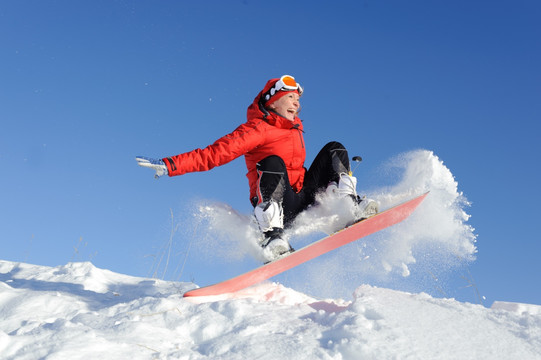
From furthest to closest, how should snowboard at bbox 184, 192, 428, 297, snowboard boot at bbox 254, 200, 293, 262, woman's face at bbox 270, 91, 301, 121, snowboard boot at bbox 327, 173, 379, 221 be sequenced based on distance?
woman's face at bbox 270, 91, 301, 121 < snowboard boot at bbox 327, 173, 379, 221 < snowboard boot at bbox 254, 200, 293, 262 < snowboard at bbox 184, 192, 428, 297

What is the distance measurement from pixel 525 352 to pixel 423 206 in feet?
8.04

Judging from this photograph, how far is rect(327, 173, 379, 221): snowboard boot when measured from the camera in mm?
3799

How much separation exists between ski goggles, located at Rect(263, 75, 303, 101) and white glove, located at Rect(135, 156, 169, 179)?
4.24ft

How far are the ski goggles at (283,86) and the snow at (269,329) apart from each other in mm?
1972

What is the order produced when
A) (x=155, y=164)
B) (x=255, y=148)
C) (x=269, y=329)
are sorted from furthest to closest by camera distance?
1. (x=255, y=148)
2. (x=155, y=164)
3. (x=269, y=329)

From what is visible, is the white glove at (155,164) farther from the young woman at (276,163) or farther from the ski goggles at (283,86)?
the ski goggles at (283,86)

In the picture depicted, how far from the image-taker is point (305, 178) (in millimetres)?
4281

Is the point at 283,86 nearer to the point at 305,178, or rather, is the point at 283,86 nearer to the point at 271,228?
the point at 305,178

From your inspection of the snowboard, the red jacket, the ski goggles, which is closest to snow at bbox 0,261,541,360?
the snowboard

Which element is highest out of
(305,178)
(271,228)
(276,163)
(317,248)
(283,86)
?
(283,86)

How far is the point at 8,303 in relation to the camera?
3.03 m

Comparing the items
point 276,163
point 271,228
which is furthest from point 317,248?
point 276,163

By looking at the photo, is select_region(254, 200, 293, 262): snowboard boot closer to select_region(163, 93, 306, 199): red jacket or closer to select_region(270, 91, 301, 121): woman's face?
select_region(163, 93, 306, 199): red jacket

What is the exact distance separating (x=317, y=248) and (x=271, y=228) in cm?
41
